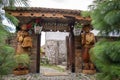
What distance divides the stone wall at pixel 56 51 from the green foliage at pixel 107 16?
1020 cm

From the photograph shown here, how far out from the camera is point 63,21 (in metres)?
7.88

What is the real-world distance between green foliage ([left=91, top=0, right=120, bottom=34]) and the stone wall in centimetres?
1020

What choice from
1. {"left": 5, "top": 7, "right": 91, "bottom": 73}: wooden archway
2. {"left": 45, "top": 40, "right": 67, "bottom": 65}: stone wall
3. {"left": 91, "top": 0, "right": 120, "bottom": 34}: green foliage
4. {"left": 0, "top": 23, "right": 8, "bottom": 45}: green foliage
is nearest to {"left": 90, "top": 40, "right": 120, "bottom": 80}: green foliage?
{"left": 91, "top": 0, "right": 120, "bottom": 34}: green foliage

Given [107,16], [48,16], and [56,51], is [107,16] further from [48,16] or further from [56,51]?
[56,51]

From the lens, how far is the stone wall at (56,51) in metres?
13.8

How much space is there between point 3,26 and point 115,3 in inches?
65.4

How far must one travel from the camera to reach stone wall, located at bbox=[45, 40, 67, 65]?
13.8 metres

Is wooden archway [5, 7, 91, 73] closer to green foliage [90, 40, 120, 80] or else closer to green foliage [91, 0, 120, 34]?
green foliage [91, 0, 120, 34]

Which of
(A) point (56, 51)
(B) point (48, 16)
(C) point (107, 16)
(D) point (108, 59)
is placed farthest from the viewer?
(A) point (56, 51)

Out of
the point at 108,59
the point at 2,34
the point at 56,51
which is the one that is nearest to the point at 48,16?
the point at 108,59

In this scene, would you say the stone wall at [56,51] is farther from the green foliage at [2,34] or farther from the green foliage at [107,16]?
the green foliage at [2,34]

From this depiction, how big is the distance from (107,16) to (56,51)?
36.2 feet

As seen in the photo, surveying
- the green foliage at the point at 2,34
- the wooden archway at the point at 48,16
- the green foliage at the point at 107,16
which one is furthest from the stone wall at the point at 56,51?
the green foliage at the point at 2,34

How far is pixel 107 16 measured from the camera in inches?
121
